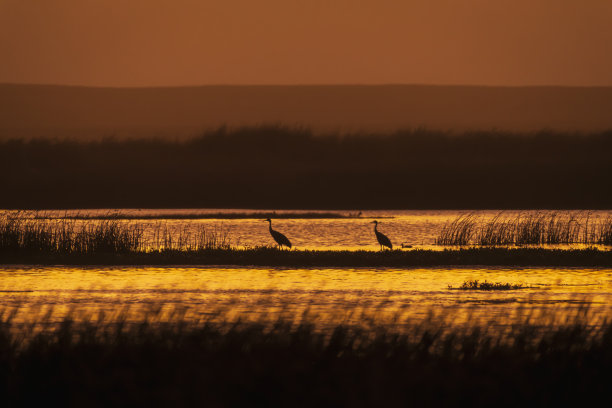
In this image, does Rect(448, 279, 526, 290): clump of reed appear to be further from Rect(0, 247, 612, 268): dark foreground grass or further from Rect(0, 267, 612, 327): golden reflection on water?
Rect(0, 247, 612, 268): dark foreground grass

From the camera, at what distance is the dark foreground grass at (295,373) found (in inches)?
356

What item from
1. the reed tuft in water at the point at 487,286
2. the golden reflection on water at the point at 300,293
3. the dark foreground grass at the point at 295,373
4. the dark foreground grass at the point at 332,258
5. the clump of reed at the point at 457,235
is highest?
the clump of reed at the point at 457,235

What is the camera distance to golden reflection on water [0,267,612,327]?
17.2 metres

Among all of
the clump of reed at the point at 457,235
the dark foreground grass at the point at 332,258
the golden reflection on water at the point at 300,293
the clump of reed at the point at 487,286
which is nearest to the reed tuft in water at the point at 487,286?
the clump of reed at the point at 487,286

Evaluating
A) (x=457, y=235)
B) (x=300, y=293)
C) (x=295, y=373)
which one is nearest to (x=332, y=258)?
(x=300, y=293)

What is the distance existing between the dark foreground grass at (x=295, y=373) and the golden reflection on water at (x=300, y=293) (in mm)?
2920

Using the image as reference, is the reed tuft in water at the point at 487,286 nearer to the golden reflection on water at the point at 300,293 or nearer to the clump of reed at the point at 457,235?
the golden reflection on water at the point at 300,293

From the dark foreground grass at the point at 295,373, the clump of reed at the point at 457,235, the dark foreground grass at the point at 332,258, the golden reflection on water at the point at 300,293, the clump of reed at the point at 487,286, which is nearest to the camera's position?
the dark foreground grass at the point at 295,373

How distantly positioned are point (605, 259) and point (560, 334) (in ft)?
65.9

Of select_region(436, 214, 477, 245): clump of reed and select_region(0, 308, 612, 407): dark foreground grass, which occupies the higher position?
select_region(436, 214, 477, 245): clump of reed

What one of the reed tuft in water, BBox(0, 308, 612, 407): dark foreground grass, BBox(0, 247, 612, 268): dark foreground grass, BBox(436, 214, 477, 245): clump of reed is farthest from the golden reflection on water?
BBox(436, 214, 477, 245): clump of reed

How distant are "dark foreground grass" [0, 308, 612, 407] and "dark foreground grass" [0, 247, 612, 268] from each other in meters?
18.9

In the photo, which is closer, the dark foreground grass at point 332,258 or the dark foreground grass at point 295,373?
the dark foreground grass at point 295,373

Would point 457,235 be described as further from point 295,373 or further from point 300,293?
point 295,373
